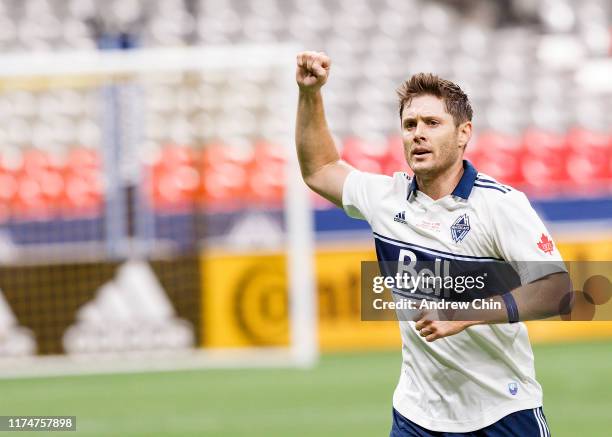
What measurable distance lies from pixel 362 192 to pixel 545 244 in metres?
0.86

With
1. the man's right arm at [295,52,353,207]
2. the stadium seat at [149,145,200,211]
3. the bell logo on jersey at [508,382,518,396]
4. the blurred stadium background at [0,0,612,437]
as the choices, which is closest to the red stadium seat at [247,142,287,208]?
the blurred stadium background at [0,0,612,437]

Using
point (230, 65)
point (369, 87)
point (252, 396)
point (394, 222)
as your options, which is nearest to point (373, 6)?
point (369, 87)

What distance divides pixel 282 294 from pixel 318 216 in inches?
131

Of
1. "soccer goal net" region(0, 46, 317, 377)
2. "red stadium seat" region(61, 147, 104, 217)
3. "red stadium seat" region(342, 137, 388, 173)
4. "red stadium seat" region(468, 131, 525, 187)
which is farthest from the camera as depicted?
"red stadium seat" region(468, 131, 525, 187)

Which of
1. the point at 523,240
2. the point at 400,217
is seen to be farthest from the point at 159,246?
the point at 523,240

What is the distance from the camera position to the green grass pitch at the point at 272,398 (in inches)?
329

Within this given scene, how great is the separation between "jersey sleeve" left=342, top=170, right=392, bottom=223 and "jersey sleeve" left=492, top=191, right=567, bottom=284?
0.59 m

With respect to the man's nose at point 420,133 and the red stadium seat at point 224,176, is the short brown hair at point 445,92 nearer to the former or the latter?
the man's nose at point 420,133

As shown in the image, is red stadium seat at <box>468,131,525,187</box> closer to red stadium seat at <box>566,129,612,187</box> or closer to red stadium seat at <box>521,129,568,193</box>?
red stadium seat at <box>521,129,568,193</box>

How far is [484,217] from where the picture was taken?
156 inches

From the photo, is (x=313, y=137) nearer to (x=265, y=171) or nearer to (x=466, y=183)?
(x=466, y=183)

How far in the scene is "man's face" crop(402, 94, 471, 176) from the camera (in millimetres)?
4012

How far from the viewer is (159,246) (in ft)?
38.6

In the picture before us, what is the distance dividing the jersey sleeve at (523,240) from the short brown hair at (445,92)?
1.12 feet
